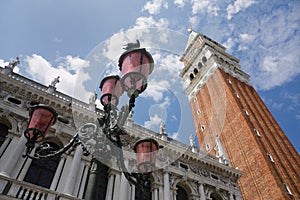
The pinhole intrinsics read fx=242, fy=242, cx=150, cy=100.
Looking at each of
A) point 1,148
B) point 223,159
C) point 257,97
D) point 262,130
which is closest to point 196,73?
point 257,97

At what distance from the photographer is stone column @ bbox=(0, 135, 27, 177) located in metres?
8.41

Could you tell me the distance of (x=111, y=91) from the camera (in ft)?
16.4

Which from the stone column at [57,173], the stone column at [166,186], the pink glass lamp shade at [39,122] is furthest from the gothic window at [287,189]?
the pink glass lamp shade at [39,122]

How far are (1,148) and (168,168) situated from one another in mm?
7599

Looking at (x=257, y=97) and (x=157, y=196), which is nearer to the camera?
(x=157, y=196)

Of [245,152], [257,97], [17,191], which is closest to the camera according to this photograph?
[17,191]

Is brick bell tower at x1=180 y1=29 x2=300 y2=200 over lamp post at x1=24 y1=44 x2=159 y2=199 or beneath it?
over

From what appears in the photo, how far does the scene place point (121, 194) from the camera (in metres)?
10.0

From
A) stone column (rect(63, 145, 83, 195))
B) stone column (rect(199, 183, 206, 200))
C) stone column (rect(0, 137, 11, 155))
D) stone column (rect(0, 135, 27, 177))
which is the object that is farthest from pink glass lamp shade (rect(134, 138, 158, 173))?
stone column (rect(199, 183, 206, 200))

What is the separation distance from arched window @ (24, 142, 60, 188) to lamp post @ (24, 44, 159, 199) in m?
5.33

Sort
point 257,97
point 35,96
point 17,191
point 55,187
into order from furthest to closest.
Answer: point 257,97, point 35,96, point 55,187, point 17,191

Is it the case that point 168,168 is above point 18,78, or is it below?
below

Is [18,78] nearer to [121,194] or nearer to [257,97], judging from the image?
[121,194]

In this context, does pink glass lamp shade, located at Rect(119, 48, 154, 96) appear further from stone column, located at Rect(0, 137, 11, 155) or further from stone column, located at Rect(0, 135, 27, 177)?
stone column, located at Rect(0, 137, 11, 155)
